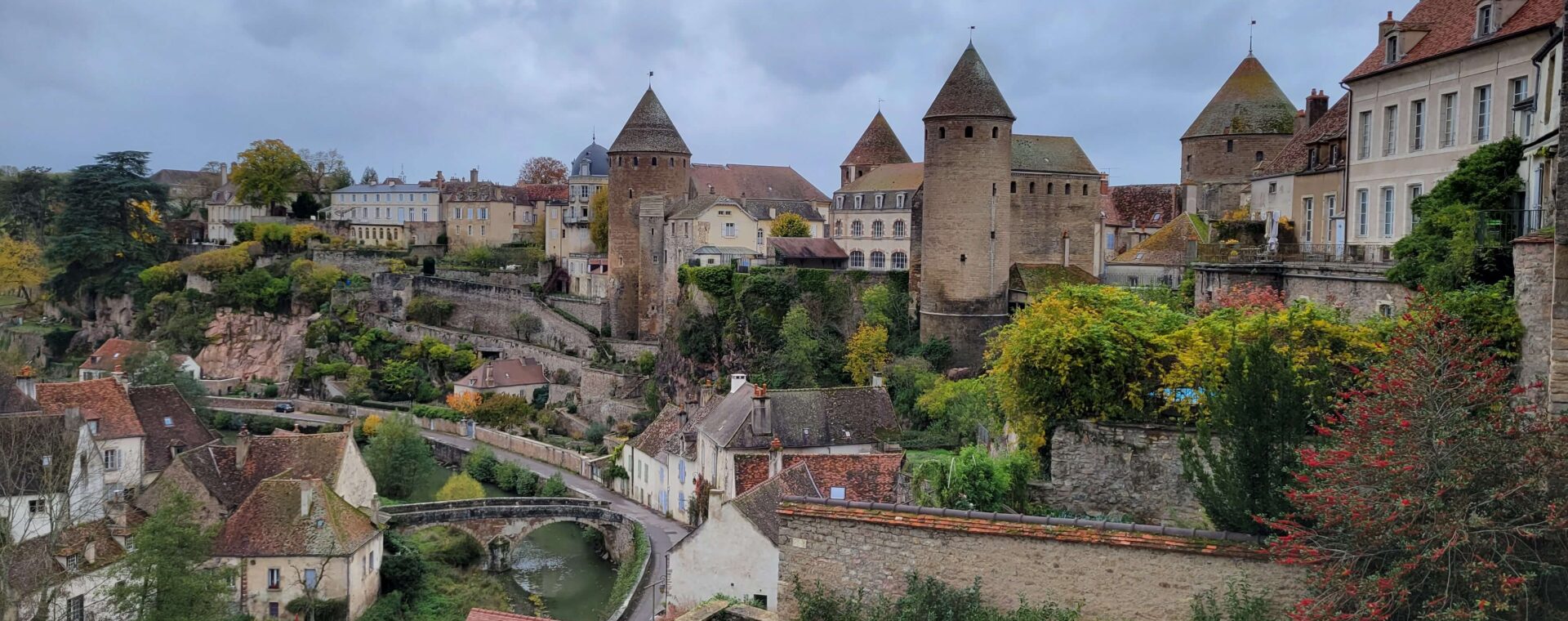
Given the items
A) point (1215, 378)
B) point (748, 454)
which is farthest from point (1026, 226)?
point (1215, 378)

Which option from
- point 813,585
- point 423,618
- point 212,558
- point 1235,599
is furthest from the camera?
point 423,618

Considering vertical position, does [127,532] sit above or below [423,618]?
above

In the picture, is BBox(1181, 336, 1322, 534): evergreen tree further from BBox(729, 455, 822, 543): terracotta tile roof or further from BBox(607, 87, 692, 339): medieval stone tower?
BBox(607, 87, 692, 339): medieval stone tower

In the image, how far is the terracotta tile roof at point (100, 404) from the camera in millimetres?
31877

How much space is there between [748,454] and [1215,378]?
13.5m

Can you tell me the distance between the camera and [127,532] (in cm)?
2591

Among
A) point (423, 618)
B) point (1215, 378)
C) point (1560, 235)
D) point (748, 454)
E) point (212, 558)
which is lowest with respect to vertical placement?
point (423, 618)

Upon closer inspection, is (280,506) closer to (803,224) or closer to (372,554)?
(372,554)

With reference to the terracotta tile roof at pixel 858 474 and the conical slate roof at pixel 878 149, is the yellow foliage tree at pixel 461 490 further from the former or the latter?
the conical slate roof at pixel 878 149

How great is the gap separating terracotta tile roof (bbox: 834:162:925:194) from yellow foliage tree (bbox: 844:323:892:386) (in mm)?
7714

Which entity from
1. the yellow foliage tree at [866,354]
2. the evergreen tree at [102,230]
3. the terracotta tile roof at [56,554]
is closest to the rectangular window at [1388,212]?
the yellow foliage tree at [866,354]

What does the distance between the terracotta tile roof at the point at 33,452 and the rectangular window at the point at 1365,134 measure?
2524 cm

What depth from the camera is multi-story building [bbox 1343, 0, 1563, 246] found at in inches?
676

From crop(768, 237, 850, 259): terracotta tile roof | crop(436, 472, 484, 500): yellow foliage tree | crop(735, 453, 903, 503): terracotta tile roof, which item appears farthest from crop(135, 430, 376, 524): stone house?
crop(768, 237, 850, 259): terracotta tile roof
